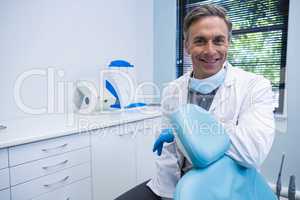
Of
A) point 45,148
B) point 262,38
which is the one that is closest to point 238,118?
point 45,148

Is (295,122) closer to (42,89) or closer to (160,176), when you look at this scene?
(160,176)

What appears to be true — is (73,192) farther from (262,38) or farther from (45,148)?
(262,38)

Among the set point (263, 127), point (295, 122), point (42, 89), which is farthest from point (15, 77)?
point (295, 122)

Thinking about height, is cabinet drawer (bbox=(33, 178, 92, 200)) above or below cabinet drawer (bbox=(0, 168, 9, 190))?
below

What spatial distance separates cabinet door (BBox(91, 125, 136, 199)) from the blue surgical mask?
826 millimetres

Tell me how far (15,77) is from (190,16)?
1.35 m

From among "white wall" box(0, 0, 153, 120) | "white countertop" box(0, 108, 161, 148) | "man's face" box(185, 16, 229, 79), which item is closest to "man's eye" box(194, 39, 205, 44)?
"man's face" box(185, 16, 229, 79)

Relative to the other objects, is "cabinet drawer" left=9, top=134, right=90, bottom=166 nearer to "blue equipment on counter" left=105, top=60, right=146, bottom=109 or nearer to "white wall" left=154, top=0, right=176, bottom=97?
"blue equipment on counter" left=105, top=60, right=146, bottom=109

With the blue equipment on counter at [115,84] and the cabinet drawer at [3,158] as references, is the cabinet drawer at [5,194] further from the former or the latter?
the blue equipment on counter at [115,84]

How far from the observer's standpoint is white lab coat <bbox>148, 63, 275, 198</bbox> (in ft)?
2.34

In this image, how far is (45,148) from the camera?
1289 millimetres

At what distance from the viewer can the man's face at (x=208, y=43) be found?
3.10ft

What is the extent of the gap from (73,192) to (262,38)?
2.07m

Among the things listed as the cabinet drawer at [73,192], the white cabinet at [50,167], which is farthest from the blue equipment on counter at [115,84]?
the cabinet drawer at [73,192]
